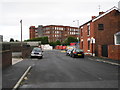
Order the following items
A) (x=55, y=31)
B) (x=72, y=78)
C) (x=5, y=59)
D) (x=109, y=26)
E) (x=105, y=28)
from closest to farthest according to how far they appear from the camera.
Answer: (x=72, y=78), (x=5, y=59), (x=109, y=26), (x=105, y=28), (x=55, y=31)

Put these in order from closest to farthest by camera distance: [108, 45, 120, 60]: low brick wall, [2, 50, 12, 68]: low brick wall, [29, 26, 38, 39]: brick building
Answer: [2, 50, 12, 68]: low brick wall < [108, 45, 120, 60]: low brick wall < [29, 26, 38, 39]: brick building

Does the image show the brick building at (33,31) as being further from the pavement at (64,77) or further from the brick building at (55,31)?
the pavement at (64,77)

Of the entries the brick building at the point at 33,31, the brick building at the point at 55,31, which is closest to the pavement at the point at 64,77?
the brick building at the point at 55,31

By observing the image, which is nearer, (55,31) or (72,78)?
(72,78)

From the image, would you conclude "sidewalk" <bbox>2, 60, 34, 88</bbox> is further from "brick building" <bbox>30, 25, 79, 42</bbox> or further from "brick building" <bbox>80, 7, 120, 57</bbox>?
"brick building" <bbox>30, 25, 79, 42</bbox>

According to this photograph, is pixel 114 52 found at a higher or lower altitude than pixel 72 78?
higher

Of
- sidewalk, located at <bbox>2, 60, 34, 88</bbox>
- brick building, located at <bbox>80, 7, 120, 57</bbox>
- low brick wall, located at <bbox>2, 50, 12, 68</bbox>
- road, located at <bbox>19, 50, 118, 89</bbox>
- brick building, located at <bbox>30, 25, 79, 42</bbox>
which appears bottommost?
road, located at <bbox>19, 50, 118, 89</bbox>

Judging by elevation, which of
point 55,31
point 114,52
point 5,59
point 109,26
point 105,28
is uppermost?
point 55,31

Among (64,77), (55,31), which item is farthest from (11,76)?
(55,31)

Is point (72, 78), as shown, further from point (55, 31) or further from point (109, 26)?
point (55, 31)

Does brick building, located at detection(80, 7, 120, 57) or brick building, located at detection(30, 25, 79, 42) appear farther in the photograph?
brick building, located at detection(30, 25, 79, 42)

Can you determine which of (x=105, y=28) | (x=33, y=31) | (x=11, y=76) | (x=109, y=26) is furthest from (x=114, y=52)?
(x=33, y=31)

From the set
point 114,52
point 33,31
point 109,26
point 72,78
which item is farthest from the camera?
point 33,31

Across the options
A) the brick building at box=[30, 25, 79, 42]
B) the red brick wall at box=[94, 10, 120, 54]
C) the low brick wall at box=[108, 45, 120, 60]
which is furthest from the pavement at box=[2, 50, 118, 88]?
the brick building at box=[30, 25, 79, 42]
